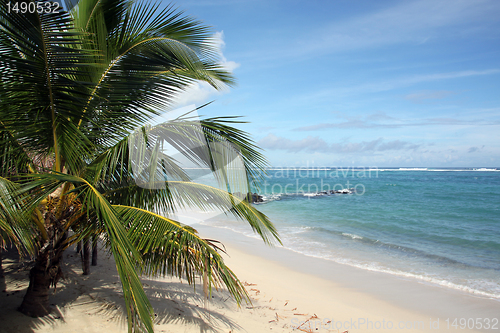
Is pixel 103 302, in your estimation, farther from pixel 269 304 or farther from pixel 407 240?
pixel 407 240

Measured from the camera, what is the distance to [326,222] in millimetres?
13758

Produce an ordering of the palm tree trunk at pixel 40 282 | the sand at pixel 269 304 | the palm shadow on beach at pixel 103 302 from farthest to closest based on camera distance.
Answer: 1. the sand at pixel 269 304
2. the palm shadow on beach at pixel 103 302
3. the palm tree trunk at pixel 40 282

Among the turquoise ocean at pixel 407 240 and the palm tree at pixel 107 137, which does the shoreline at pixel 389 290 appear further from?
the palm tree at pixel 107 137

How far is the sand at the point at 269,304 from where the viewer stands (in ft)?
11.7

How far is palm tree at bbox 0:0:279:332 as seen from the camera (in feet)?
8.69

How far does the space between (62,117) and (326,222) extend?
1260cm

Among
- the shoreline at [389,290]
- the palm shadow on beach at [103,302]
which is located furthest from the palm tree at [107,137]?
the shoreline at [389,290]

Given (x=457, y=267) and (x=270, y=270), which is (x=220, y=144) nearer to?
(x=270, y=270)

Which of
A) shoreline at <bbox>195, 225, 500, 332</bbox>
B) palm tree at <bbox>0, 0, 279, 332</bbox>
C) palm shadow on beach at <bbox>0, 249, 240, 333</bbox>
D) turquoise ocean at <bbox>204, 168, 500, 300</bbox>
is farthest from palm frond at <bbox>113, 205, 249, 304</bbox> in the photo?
shoreline at <bbox>195, 225, 500, 332</bbox>

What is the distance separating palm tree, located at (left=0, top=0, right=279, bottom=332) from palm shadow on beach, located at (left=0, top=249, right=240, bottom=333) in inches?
Answer: 9.5

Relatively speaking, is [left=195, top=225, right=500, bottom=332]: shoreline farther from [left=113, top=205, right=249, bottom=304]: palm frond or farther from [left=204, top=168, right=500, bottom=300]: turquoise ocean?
[left=113, top=205, right=249, bottom=304]: palm frond

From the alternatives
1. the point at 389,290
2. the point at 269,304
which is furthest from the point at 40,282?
the point at 389,290

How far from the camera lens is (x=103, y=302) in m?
3.94

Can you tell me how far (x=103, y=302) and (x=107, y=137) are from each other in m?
2.26
